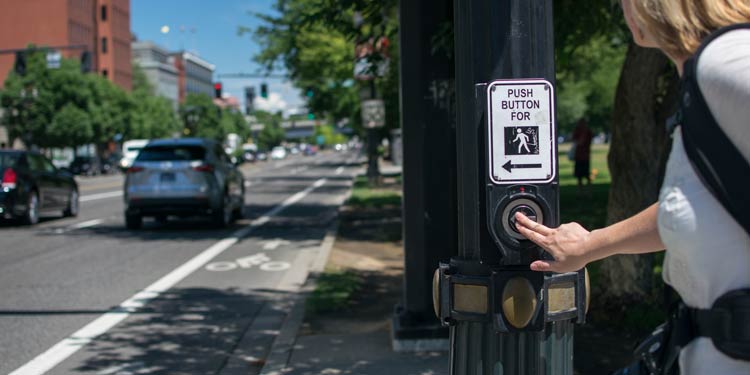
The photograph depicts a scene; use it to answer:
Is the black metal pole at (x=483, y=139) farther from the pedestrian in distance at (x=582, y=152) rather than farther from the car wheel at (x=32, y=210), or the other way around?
the pedestrian in distance at (x=582, y=152)

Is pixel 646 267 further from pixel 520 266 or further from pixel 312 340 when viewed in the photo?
pixel 520 266

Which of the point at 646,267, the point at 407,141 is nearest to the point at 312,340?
the point at 407,141

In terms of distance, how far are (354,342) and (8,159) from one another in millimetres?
13324

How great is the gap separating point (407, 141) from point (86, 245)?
9.51 meters

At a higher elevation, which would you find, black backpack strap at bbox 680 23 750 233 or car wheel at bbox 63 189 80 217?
black backpack strap at bbox 680 23 750 233

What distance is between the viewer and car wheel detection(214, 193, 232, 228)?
17.3 meters

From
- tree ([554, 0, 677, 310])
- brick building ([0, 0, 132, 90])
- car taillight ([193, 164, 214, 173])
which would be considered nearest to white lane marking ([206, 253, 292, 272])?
car taillight ([193, 164, 214, 173])

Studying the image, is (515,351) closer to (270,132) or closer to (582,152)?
(582,152)

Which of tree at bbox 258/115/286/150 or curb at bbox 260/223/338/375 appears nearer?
curb at bbox 260/223/338/375

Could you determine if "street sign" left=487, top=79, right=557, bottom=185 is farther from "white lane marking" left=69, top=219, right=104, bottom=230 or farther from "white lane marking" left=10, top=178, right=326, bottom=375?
"white lane marking" left=69, top=219, right=104, bottom=230

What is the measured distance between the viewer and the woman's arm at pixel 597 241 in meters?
2.05

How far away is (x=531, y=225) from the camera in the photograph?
2559 millimetres

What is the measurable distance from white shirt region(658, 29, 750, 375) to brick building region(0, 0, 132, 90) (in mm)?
89726

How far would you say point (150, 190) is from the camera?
54.6 feet
